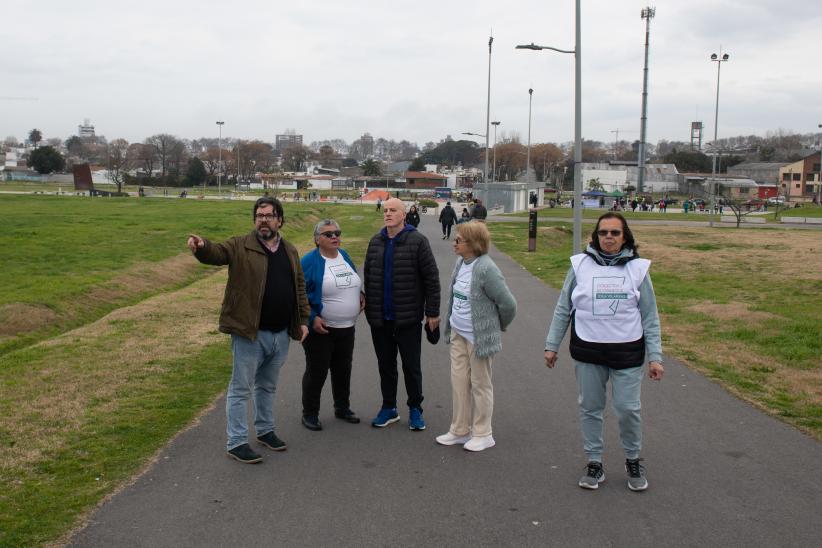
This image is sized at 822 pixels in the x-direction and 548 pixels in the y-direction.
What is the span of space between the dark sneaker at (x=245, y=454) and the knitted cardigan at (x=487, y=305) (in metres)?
1.74

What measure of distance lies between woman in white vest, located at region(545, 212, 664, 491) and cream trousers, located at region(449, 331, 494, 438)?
882 mm

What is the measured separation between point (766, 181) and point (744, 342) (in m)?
136

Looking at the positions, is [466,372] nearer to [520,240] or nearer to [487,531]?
[487,531]

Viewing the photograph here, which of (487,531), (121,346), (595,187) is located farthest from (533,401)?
(595,187)

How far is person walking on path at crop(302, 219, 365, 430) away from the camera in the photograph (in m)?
5.99

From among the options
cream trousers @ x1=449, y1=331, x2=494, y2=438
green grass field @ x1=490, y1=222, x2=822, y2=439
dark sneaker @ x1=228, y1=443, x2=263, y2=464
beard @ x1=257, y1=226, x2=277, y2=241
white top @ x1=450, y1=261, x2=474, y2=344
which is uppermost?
beard @ x1=257, y1=226, x2=277, y2=241

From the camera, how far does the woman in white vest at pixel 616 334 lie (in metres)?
4.87

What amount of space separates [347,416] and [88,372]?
10.8 feet

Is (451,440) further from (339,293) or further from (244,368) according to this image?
(244,368)

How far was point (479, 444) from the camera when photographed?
561 centimetres

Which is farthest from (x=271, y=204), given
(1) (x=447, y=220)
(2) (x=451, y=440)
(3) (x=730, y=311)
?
(1) (x=447, y=220)

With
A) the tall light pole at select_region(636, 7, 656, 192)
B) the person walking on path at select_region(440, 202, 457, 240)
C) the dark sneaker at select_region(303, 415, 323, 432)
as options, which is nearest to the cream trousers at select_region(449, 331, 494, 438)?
the dark sneaker at select_region(303, 415, 323, 432)

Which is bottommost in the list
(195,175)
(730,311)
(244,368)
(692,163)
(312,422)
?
(730,311)

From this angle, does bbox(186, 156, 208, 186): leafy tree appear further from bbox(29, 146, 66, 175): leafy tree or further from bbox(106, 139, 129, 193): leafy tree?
bbox(29, 146, 66, 175): leafy tree
